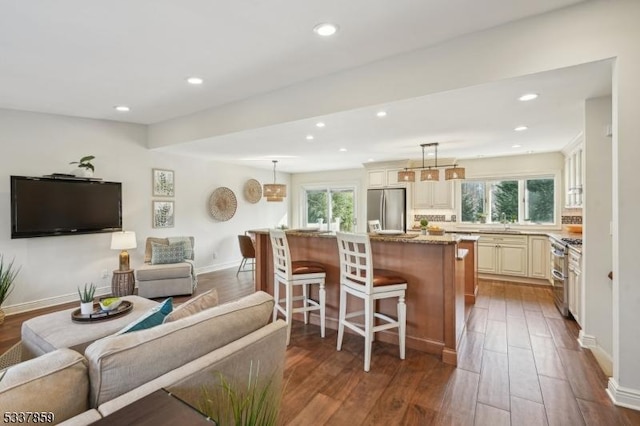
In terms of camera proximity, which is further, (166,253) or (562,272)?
(166,253)

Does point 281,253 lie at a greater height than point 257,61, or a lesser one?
lesser

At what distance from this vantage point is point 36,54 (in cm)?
266

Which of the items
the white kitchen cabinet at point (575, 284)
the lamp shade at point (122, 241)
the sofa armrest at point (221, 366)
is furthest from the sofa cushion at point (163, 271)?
the white kitchen cabinet at point (575, 284)

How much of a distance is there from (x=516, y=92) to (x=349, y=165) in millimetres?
4920

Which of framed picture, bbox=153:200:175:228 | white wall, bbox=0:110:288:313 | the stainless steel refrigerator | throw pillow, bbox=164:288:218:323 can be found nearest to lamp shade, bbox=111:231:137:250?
white wall, bbox=0:110:288:313

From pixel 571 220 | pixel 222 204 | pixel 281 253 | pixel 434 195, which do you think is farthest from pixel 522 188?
pixel 222 204

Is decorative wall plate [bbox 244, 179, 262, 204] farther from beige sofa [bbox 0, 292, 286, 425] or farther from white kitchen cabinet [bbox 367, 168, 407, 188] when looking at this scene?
beige sofa [bbox 0, 292, 286, 425]

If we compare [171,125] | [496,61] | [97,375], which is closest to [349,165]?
[171,125]

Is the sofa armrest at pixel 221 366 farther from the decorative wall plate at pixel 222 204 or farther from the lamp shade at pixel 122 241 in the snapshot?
the decorative wall plate at pixel 222 204

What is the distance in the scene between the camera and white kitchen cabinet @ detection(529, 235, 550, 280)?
5.14 meters

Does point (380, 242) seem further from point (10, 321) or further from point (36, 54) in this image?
point (10, 321)

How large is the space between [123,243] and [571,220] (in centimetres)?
736

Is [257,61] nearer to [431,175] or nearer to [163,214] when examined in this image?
[431,175]

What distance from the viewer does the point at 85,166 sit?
171 inches
